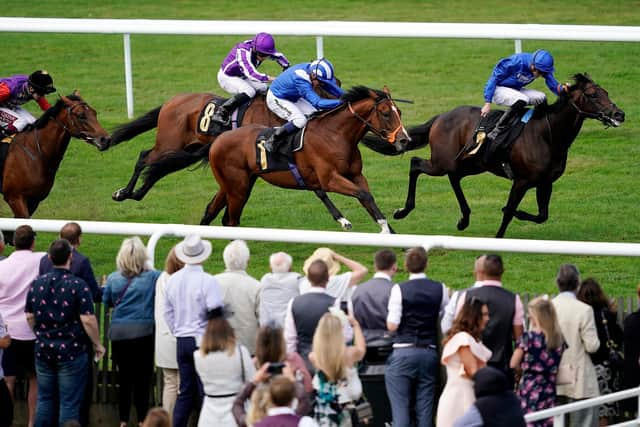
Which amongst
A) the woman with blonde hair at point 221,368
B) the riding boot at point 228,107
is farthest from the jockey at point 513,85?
the woman with blonde hair at point 221,368

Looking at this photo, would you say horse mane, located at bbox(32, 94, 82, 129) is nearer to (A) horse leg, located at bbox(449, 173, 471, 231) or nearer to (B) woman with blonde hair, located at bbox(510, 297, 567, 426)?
(A) horse leg, located at bbox(449, 173, 471, 231)

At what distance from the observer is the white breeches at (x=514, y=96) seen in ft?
39.5

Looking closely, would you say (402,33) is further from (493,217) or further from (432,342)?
(432,342)

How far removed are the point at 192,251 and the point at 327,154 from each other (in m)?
4.35

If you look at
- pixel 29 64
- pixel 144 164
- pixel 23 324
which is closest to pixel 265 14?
pixel 29 64

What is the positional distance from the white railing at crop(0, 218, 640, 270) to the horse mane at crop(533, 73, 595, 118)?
14.0 ft

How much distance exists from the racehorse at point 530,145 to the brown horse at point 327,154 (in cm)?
75

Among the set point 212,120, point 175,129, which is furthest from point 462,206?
point 175,129

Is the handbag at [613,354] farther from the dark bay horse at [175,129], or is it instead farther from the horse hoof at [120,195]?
the horse hoof at [120,195]

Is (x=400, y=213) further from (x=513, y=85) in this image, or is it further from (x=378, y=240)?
(x=378, y=240)

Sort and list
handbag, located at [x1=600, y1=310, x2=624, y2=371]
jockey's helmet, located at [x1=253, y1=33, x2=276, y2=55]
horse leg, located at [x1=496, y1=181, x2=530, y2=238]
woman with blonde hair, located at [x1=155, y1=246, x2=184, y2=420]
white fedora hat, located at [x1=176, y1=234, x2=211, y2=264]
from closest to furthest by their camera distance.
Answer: handbag, located at [x1=600, y1=310, x2=624, y2=371]
white fedora hat, located at [x1=176, y1=234, x2=211, y2=264]
woman with blonde hair, located at [x1=155, y1=246, x2=184, y2=420]
horse leg, located at [x1=496, y1=181, x2=530, y2=238]
jockey's helmet, located at [x1=253, y1=33, x2=276, y2=55]

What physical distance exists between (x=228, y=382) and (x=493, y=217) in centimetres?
659

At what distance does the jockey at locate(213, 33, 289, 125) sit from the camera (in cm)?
1277

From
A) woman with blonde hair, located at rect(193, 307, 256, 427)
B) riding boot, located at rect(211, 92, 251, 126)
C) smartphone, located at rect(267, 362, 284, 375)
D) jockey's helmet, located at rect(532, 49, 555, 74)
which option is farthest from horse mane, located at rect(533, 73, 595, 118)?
smartphone, located at rect(267, 362, 284, 375)
